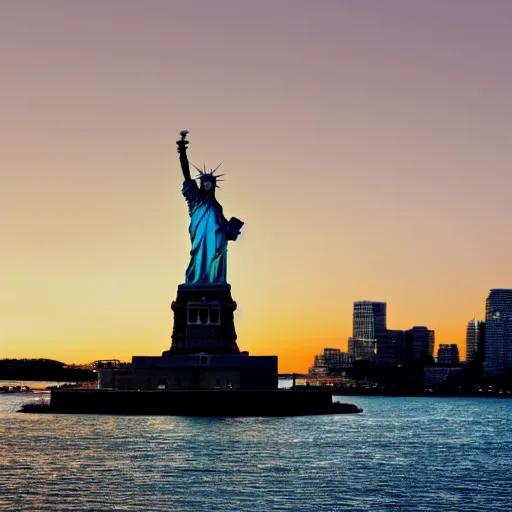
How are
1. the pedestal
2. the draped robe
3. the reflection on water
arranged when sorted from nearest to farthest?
the reflection on water, the pedestal, the draped robe

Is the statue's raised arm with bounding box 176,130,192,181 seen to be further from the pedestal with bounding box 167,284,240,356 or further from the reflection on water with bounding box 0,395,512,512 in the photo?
the reflection on water with bounding box 0,395,512,512

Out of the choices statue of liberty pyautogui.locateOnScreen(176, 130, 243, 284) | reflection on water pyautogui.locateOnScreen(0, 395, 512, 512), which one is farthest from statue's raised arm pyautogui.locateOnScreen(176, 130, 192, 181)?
reflection on water pyautogui.locateOnScreen(0, 395, 512, 512)

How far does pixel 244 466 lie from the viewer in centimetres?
6850

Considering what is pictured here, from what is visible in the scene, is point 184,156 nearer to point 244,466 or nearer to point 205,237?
point 205,237

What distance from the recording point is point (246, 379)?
117438mm

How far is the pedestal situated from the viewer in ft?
401

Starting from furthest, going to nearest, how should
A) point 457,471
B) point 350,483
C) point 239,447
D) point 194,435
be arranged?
point 194,435 → point 239,447 → point 457,471 → point 350,483

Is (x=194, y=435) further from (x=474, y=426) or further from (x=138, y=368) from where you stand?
(x=474, y=426)

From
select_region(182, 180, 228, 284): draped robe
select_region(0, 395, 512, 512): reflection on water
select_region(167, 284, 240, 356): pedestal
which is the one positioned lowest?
select_region(0, 395, 512, 512): reflection on water

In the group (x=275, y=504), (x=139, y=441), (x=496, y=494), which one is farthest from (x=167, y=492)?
(x=139, y=441)

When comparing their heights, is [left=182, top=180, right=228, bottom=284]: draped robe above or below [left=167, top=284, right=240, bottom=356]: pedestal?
above

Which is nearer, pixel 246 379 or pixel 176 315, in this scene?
pixel 246 379

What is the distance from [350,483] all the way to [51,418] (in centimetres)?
5585

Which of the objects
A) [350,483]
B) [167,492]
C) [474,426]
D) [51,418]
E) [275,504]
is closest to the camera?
[275,504]
